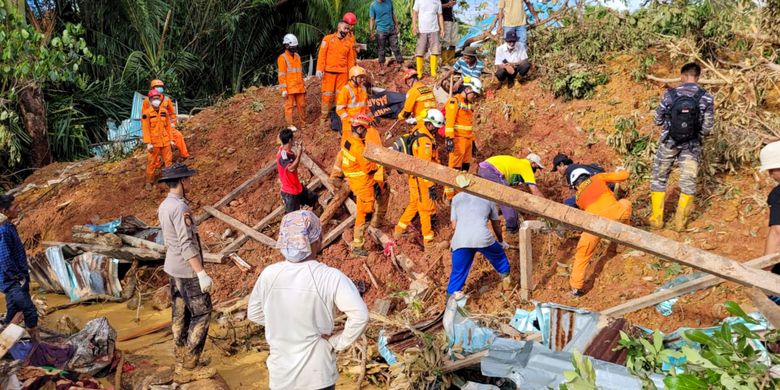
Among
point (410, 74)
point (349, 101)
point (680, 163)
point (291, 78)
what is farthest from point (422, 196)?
point (410, 74)

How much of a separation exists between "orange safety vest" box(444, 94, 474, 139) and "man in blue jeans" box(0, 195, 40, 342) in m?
4.91

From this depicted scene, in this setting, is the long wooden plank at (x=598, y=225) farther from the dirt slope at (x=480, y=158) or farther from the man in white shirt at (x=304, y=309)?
the dirt slope at (x=480, y=158)

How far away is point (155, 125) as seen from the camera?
10.4m

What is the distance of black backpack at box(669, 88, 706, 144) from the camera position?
6703 mm

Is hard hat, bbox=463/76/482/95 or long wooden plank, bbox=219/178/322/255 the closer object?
hard hat, bbox=463/76/482/95

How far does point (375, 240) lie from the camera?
8.36 meters

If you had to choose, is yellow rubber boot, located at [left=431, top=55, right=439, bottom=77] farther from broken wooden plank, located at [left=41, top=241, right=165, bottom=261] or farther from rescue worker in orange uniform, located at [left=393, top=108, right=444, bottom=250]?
broken wooden plank, located at [left=41, top=241, right=165, bottom=261]

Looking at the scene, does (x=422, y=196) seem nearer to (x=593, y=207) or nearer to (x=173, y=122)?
(x=593, y=207)

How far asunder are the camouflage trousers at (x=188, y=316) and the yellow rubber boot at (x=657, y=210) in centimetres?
494

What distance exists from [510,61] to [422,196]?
4144 mm

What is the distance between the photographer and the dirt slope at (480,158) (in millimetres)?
6867

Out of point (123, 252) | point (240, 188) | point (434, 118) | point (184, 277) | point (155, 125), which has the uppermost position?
point (434, 118)

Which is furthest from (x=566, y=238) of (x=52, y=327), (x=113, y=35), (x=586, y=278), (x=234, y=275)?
(x=113, y=35)

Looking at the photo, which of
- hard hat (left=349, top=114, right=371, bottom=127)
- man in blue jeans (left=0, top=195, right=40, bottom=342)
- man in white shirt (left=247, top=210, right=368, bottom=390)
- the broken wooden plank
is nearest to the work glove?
man in blue jeans (left=0, top=195, right=40, bottom=342)
